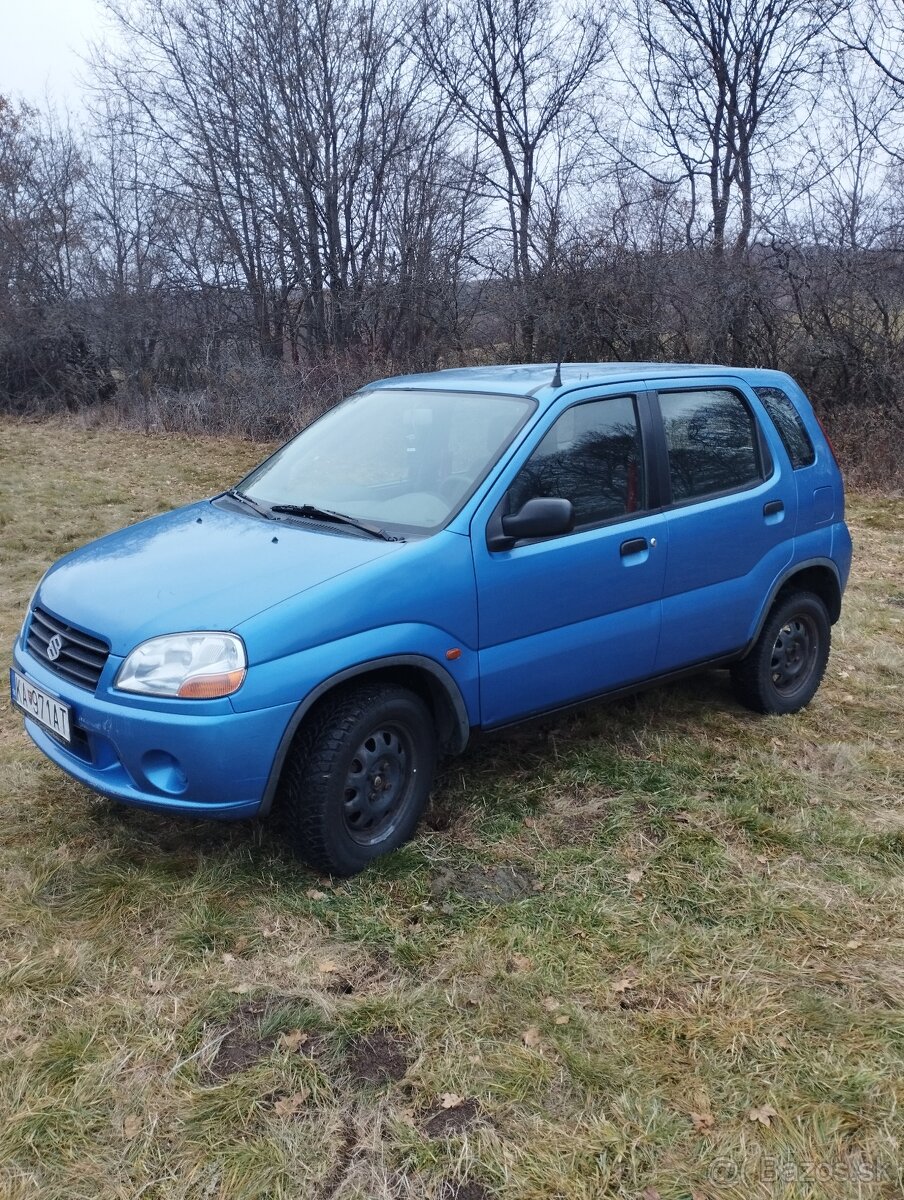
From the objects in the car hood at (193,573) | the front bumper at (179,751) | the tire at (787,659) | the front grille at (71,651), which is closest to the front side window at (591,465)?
the car hood at (193,573)

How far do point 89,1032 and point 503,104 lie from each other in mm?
19141

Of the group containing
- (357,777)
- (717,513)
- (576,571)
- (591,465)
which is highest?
(591,465)

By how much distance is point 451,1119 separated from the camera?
2408 millimetres

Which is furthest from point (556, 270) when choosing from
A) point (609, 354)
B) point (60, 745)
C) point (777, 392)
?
point (60, 745)

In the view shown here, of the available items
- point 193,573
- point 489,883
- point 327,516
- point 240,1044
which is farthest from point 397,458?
point 240,1044

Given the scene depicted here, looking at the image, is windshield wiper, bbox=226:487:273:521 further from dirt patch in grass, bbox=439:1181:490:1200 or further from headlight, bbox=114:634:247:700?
dirt patch in grass, bbox=439:1181:490:1200

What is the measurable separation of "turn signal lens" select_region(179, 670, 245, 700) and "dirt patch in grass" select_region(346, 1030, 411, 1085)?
43.2 inches

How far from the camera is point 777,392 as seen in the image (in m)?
4.82

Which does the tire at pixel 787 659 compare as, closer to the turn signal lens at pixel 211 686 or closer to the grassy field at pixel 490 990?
the grassy field at pixel 490 990

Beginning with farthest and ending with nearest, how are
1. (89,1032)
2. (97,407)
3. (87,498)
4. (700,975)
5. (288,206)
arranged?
(97,407) → (288,206) → (87,498) → (700,975) → (89,1032)

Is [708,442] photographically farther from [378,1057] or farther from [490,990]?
[378,1057]

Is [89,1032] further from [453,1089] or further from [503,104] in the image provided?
[503,104]

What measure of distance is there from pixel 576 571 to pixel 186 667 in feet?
5.16

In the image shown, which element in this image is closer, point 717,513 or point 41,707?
point 41,707
